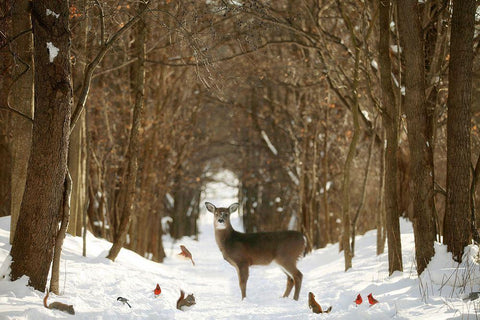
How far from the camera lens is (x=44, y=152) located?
7.56 meters

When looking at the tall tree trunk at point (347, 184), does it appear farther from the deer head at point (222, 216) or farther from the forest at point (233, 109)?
the deer head at point (222, 216)

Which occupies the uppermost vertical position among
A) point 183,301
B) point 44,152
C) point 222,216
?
point 44,152

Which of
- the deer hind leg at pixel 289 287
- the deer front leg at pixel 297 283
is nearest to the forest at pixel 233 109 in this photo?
the deer front leg at pixel 297 283

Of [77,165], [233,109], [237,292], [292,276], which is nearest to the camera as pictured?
[292,276]

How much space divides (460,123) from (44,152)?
22.0ft

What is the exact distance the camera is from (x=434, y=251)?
378 inches

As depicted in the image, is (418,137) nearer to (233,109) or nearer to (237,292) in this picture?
(237,292)

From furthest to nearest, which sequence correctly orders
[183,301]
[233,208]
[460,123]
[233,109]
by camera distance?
[233,109] < [233,208] < [460,123] < [183,301]

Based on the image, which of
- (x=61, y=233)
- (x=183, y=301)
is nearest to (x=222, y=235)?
(x=183, y=301)

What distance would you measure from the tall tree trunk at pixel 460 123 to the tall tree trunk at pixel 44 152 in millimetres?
6327

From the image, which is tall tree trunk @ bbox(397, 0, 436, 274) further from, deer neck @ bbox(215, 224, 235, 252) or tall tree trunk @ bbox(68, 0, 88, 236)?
tall tree trunk @ bbox(68, 0, 88, 236)

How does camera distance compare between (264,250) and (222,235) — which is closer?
(264,250)

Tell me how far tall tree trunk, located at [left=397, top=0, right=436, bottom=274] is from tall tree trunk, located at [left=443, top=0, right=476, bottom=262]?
37cm

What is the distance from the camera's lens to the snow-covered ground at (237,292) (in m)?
7.12
